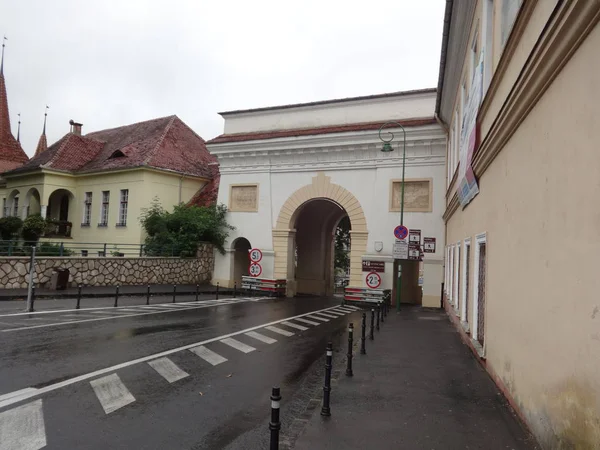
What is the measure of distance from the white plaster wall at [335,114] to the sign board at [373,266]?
7.26 meters

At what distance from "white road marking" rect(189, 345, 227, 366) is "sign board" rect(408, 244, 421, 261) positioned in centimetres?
1206

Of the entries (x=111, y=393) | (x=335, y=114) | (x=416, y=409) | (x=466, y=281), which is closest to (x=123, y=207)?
(x=335, y=114)

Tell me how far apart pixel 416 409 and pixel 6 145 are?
51.7 metres

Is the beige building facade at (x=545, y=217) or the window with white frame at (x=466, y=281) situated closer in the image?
the beige building facade at (x=545, y=217)

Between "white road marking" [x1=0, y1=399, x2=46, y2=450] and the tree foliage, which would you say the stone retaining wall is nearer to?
the tree foliage

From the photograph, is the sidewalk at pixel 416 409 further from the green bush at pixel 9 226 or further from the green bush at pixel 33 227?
the green bush at pixel 9 226

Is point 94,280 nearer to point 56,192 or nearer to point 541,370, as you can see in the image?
point 56,192

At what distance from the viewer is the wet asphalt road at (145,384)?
209 inches

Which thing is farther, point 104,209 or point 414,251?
point 104,209

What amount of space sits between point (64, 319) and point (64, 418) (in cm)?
867

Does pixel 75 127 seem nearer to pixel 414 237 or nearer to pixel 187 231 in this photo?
pixel 187 231

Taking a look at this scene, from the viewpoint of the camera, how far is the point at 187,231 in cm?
2711

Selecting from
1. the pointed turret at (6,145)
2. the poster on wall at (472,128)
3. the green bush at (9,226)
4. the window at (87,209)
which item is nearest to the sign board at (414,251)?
the poster on wall at (472,128)

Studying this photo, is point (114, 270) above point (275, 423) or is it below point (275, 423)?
above
